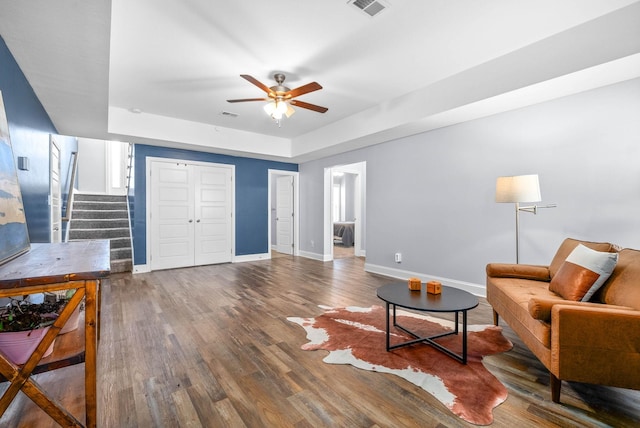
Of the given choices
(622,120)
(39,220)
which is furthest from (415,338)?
(39,220)

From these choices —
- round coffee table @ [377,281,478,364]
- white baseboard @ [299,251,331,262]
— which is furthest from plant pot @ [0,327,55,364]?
white baseboard @ [299,251,331,262]

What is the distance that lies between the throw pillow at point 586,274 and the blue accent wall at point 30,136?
14.0ft

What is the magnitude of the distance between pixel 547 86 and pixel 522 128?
662 millimetres

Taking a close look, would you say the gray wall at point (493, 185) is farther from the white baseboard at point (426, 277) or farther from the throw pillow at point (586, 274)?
the throw pillow at point (586, 274)

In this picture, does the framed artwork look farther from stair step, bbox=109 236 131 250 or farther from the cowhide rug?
stair step, bbox=109 236 131 250

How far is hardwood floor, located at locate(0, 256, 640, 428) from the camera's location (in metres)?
1.65

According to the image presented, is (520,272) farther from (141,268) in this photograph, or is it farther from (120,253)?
(120,253)

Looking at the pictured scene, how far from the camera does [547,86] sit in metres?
3.02

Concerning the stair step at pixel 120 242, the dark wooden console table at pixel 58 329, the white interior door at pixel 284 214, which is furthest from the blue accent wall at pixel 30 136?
the white interior door at pixel 284 214

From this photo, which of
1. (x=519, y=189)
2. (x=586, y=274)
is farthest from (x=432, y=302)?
(x=519, y=189)

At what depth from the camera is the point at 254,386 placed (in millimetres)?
1957

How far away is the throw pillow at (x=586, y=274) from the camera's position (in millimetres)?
2016

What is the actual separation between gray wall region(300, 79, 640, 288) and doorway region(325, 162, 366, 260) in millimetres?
1442

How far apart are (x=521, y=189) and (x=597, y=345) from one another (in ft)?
6.06
